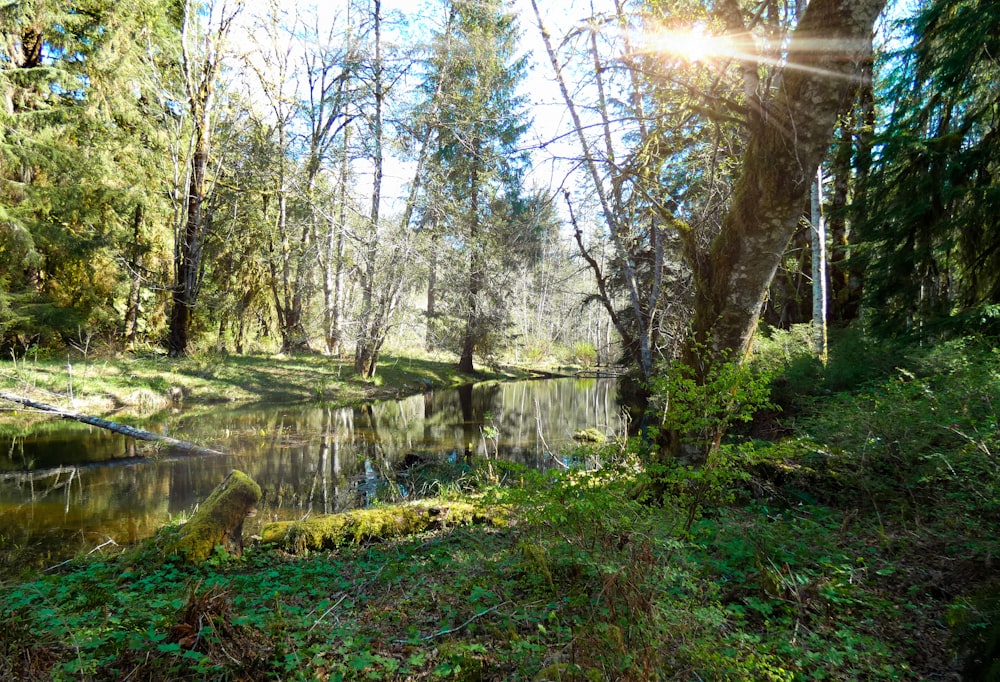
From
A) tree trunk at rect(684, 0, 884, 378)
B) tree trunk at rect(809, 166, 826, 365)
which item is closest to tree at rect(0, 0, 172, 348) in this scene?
tree trunk at rect(684, 0, 884, 378)

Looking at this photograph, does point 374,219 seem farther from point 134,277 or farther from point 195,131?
Result: point 134,277

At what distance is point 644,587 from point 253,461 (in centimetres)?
818

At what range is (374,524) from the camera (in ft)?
18.0

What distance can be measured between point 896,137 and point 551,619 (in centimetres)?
724

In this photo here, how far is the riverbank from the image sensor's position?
11.1m

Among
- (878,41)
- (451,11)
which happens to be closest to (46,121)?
(451,11)

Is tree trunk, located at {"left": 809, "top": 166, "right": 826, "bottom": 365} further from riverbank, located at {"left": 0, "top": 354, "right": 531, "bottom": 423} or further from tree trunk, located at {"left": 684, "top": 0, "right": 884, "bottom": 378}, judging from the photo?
riverbank, located at {"left": 0, "top": 354, "right": 531, "bottom": 423}

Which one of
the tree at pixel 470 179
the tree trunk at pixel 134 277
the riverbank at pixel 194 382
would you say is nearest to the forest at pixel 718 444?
the tree at pixel 470 179

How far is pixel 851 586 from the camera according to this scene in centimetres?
292

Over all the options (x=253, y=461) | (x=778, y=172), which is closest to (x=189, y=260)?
(x=253, y=461)

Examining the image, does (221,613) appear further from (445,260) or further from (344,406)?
(445,260)

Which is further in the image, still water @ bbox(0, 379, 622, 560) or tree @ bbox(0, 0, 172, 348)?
tree @ bbox(0, 0, 172, 348)

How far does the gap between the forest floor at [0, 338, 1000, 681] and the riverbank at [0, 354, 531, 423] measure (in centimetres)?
877

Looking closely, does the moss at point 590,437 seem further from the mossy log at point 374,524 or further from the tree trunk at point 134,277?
the tree trunk at point 134,277
